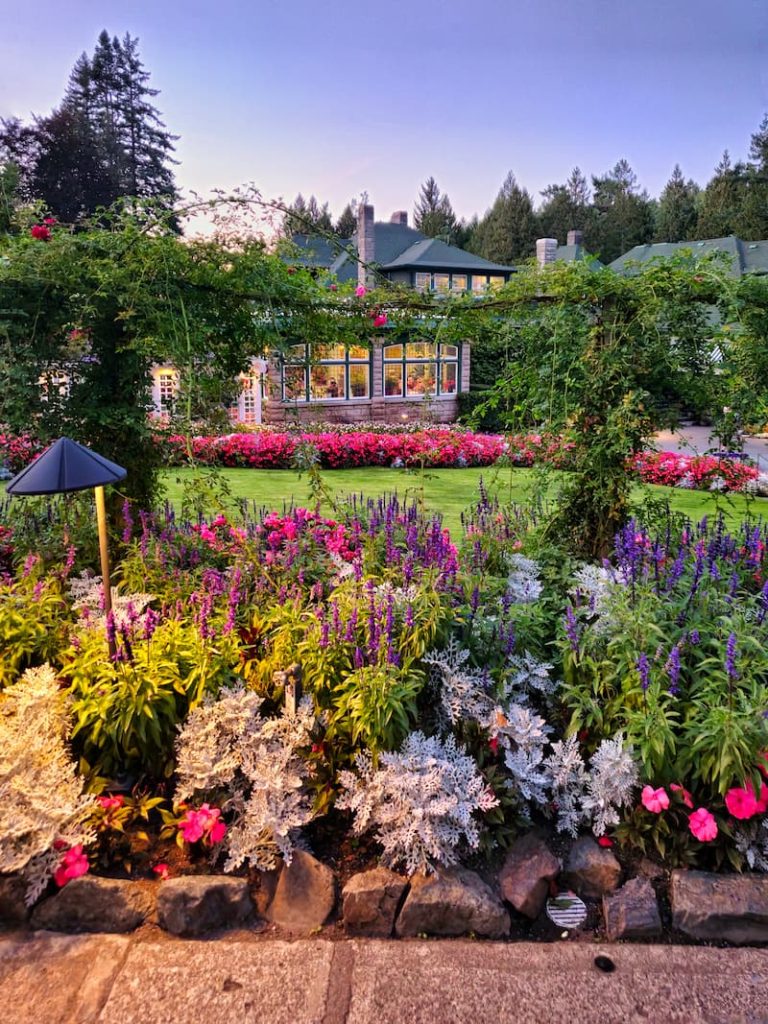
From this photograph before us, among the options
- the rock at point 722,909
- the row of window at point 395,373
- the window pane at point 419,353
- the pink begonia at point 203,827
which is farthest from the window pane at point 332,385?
the rock at point 722,909

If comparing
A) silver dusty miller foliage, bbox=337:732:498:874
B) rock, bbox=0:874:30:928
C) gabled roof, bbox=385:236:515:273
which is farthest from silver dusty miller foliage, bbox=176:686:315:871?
gabled roof, bbox=385:236:515:273

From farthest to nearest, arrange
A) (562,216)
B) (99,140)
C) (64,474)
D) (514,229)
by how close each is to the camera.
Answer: (562,216) < (514,229) < (99,140) < (64,474)

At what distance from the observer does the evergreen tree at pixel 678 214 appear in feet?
127

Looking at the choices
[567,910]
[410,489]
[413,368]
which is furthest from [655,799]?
[413,368]

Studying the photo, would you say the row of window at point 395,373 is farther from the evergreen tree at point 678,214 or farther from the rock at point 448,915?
the evergreen tree at point 678,214

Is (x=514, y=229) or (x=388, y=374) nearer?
(x=388, y=374)

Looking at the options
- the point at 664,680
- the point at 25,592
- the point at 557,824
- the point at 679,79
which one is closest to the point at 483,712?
the point at 557,824

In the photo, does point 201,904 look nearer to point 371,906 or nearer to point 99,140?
point 371,906

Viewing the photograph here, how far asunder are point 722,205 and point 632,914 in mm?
38206

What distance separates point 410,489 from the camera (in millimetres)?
6352

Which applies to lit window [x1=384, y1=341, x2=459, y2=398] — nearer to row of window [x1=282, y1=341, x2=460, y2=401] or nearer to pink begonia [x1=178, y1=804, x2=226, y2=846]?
row of window [x1=282, y1=341, x2=460, y2=401]

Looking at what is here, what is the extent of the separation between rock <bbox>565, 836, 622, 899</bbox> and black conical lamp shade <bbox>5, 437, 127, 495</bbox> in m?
2.13

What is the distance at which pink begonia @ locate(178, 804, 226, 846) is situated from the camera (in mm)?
2113

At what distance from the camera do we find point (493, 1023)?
170 centimetres
